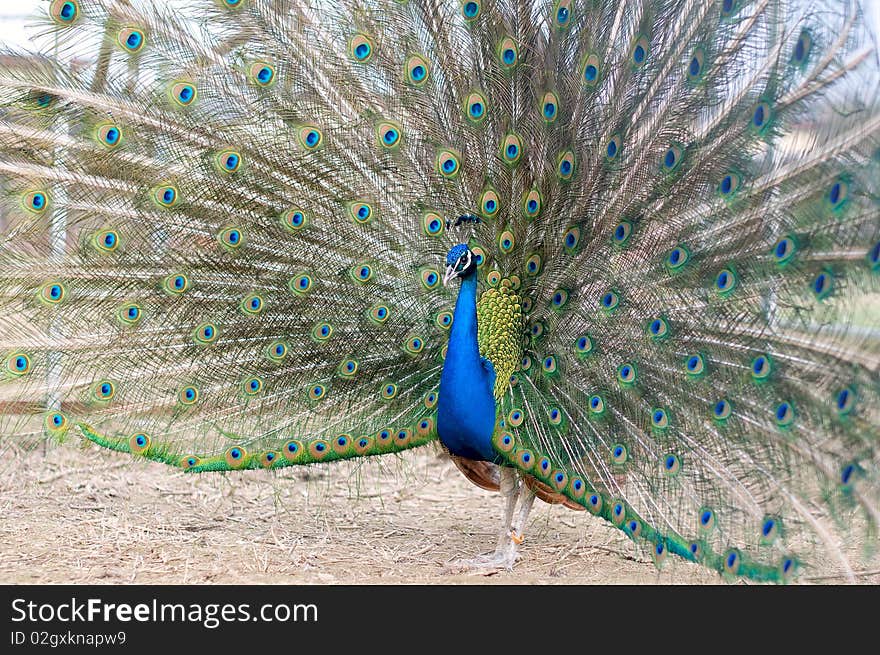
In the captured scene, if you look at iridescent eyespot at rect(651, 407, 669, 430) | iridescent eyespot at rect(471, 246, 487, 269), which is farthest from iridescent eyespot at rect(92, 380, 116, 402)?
iridescent eyespot at rect(651, 407, 669, 430)

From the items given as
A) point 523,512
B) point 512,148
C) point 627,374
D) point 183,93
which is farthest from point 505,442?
point 183,93

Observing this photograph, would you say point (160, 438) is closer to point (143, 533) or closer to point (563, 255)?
point (143, 533)

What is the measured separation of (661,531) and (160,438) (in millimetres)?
1849

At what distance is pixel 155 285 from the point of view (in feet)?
10.3

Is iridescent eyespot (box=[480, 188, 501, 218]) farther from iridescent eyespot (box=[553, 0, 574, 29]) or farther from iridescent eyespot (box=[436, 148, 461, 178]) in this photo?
iridescent eyespot (box=[553, 0, 574, 29])

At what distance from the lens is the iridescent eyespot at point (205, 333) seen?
10.5 feet

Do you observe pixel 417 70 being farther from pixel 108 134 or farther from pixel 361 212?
pixel 108 134

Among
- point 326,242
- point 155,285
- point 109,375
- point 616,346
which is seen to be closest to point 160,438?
point 109,375

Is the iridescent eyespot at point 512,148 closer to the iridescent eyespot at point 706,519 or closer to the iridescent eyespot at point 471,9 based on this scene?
the iridescent eyespot at point 471,9

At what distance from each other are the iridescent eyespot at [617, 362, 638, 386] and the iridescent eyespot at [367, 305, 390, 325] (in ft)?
2.95

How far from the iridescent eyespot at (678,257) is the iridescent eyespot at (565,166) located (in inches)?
17.8

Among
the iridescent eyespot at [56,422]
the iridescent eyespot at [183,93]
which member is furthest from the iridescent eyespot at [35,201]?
the iridescent eyespot at [56,422]

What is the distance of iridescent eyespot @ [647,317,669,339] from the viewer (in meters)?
2.83

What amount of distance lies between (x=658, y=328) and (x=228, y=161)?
1601 millimetres
